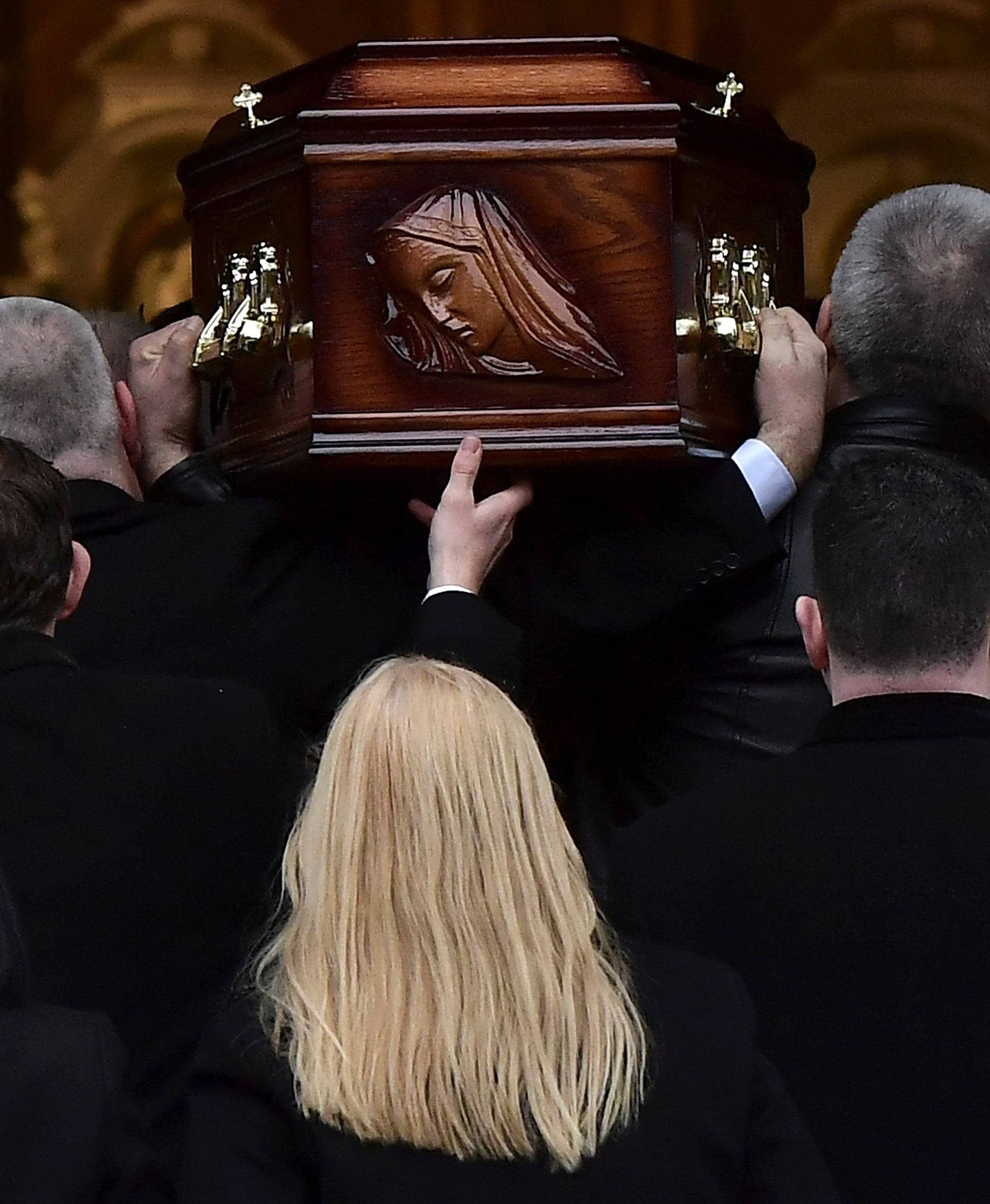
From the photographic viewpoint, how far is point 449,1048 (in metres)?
2.34

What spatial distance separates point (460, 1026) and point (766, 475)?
133 cm

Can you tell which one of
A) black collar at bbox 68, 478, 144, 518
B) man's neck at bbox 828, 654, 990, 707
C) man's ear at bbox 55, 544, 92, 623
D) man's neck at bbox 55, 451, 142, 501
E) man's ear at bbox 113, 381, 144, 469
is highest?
man's ear at bbox 113, 381, 144, 469

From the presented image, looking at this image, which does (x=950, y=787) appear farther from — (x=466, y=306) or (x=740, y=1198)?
(x=466, y=306)

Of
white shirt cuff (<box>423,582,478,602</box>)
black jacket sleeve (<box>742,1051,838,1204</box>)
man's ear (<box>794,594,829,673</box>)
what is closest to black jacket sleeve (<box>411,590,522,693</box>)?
white shirt cuff (<box>423,582,478,602</box>)

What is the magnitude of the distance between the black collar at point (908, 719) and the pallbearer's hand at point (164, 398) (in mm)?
1287

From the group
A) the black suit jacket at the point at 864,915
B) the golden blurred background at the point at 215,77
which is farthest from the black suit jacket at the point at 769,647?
the golden blurred background at the point at 215,77

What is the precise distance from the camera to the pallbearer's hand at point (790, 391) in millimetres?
3510

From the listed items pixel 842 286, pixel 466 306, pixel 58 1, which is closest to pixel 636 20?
pixel 58 1

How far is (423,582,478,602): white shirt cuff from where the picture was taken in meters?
3.38

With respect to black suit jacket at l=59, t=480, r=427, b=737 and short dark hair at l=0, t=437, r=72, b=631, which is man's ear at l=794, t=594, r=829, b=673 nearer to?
black suit jacket at l=59, t=480, r=427, b=737

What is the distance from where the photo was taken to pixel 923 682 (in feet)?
9.42

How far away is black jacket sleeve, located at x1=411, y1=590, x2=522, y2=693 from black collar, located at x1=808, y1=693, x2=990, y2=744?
1.71 feet

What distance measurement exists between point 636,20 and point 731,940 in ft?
9.63

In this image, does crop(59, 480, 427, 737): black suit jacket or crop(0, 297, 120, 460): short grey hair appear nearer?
crop(59, 480, 427, 737): black suit jacket
